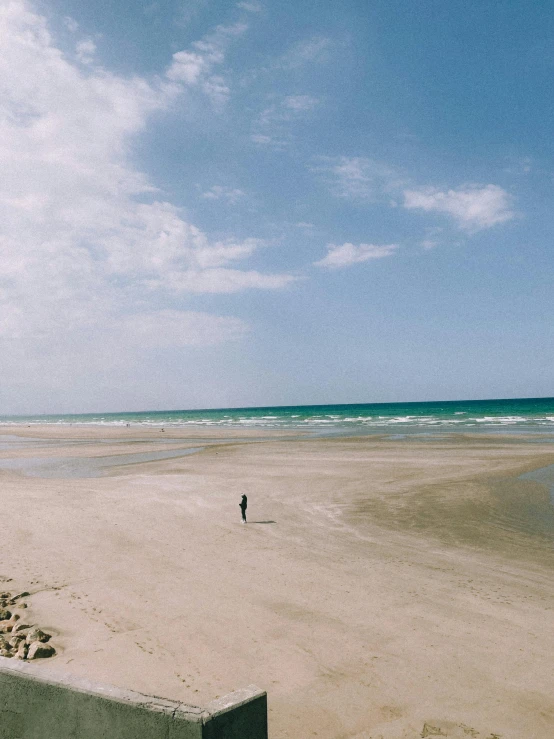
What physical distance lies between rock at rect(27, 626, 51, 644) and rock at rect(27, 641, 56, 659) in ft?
0.86

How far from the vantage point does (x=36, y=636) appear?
8.17 meters

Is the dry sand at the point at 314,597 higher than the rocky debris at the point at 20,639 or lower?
lower

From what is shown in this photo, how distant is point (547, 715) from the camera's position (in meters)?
6.35

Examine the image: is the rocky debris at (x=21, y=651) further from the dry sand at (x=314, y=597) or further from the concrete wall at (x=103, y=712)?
the concrete wall at (x=103, y=712)

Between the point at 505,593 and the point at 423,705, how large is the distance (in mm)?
4768

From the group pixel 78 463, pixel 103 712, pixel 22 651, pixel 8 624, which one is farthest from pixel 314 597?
pixel 78 463

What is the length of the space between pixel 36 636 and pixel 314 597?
5.09 metres

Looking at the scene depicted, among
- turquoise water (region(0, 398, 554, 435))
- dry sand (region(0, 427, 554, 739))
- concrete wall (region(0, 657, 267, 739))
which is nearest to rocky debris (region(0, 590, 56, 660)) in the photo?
dry sand (region(0, 427, 554, 739))

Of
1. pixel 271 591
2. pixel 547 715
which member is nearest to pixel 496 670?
pixel 547 715

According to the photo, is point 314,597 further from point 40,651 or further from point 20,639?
point 20,639

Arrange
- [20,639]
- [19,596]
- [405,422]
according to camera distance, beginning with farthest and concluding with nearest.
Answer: [405,422] < [19,596] < [20,639]

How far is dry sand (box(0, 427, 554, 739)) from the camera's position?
678cm

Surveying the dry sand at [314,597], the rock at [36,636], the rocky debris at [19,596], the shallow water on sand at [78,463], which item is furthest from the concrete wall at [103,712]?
the shallow water on sand at [78,463]

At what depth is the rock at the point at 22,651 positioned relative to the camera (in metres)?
7.59
